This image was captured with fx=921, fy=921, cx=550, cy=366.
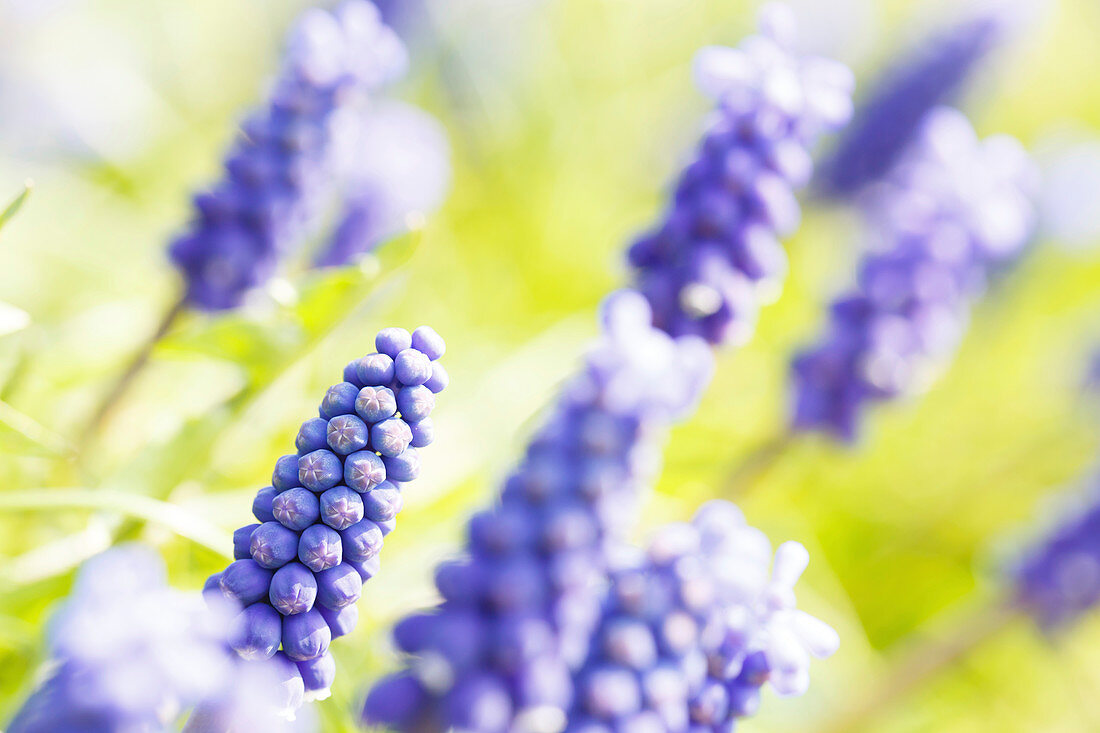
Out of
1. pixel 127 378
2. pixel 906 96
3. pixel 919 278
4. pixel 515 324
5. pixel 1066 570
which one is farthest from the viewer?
pixel 515 324

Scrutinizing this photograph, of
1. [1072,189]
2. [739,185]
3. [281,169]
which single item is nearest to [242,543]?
[281,169]

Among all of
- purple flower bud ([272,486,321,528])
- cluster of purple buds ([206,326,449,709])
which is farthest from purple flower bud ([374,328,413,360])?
purple flower bud ([272,486,321,528])

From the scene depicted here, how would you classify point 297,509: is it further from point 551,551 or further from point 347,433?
point 551,551

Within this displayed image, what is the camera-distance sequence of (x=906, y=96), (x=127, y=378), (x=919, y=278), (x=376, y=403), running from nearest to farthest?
1. (x=376, y=403)
2. (x=127, y=378)
3. (x=919, y=278)
4. (x=906, y=96)

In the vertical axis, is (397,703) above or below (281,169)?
below

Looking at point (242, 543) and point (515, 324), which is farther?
point (515, 324)

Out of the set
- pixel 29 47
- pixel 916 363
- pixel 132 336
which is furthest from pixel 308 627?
pixel 29 47

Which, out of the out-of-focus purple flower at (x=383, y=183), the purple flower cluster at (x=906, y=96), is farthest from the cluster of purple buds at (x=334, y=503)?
the purple flower cluster at (x=906, y=96)
